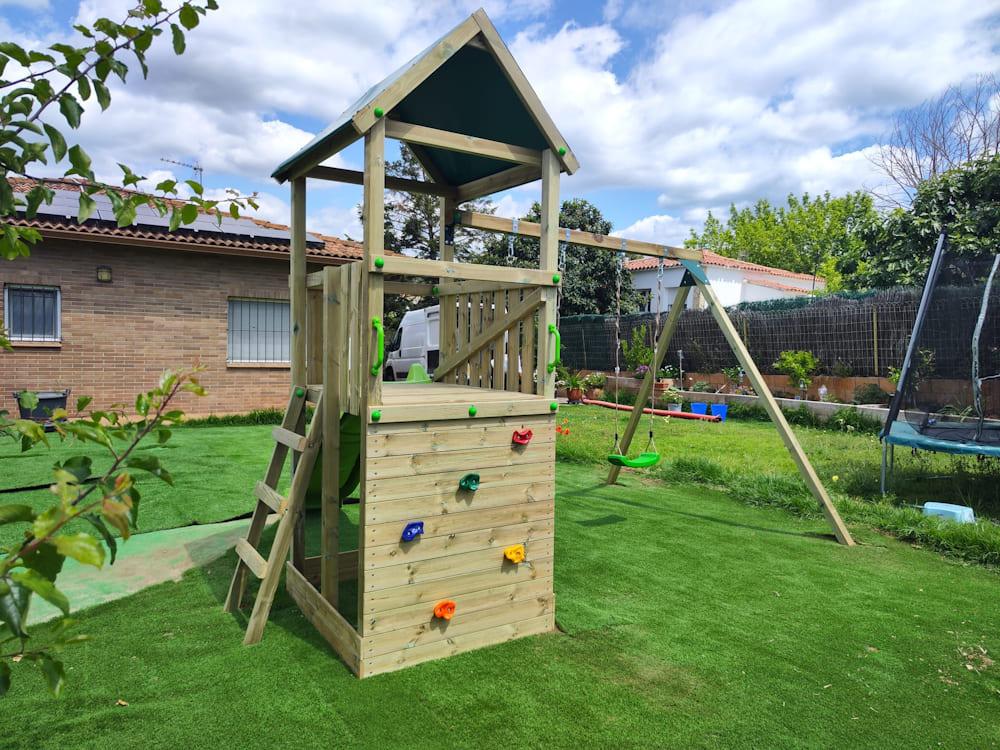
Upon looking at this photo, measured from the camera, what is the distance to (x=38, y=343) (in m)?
11.0

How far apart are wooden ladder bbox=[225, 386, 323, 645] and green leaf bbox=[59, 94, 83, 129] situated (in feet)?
8.34

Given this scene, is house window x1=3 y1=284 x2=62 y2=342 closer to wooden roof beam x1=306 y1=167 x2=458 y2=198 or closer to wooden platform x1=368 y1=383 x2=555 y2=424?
wooden roof beam x1=306 y1=167 x2=458 y2=198

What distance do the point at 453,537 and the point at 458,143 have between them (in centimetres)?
207

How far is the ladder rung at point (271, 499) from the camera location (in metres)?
3.80

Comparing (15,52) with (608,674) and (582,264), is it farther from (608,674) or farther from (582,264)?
(582,264)

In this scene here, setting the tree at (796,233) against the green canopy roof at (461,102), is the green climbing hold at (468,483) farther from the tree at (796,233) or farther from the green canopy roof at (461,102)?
the tree at (796,233)

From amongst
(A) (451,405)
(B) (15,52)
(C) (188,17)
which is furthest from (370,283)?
(B) (15,52)

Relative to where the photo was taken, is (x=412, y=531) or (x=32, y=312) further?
(x=32, y=312)

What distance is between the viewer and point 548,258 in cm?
391

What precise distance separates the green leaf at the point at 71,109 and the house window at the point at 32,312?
11631 mm

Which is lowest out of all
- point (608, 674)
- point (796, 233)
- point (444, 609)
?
point (608, 674)

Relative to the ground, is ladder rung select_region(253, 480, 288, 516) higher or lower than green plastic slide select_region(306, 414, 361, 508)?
lower

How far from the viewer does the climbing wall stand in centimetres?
330

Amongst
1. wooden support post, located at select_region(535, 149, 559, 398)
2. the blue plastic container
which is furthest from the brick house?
the blue plastic container
